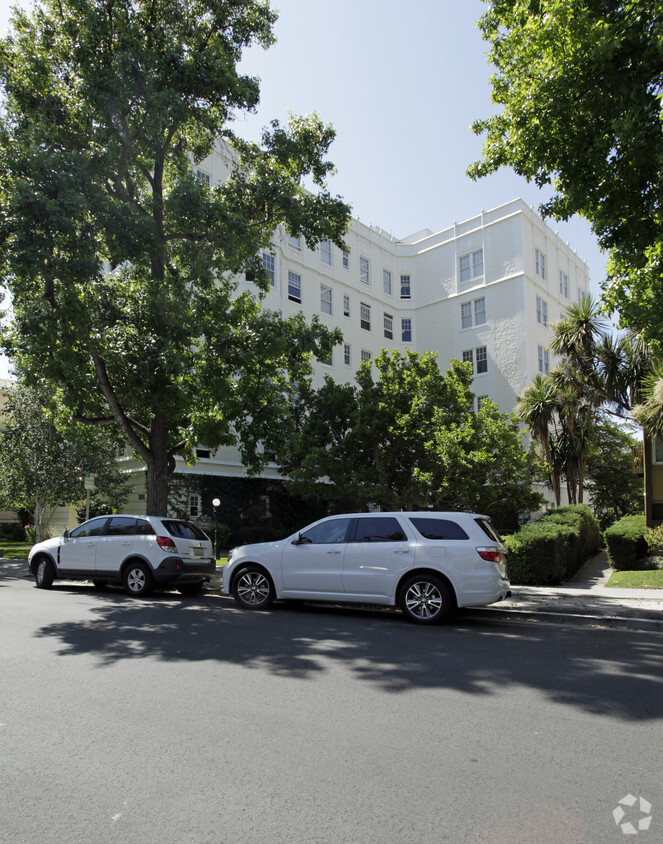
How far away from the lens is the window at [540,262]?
37.2 m

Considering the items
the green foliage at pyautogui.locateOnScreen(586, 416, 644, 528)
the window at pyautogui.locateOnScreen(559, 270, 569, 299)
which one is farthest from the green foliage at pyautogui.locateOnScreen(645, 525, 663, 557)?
the window at pyautogui.locateOnScreen(559, 270, 569, 299)

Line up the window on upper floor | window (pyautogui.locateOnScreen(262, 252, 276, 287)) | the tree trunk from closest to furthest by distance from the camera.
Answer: the tree trunk
window (pyautogui.locateOnScreen(262, 252, 276, 287))
the window on upper floor

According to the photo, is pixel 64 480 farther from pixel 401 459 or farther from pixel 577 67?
pixel 577 67

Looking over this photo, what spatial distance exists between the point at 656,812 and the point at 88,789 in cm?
313

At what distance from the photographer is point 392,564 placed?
893 centimetres

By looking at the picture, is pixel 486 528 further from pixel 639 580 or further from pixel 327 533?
pixel 639 580

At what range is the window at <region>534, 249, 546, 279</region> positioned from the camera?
3717cm

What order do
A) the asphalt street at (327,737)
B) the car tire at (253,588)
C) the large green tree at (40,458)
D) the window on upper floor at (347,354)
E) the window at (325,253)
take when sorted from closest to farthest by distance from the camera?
the asphalt street at (327,737) → the car tire at (253,588) → the large green tree at (40,458) → the window at (325,253) → the window on upper floor at (347,354)

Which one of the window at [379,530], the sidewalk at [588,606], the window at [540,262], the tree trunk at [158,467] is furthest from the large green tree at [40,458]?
the window at [540,262]

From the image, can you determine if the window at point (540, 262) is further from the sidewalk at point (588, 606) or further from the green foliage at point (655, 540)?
the sidewalk at point (588, 606)

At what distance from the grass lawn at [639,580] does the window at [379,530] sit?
20.5 ft

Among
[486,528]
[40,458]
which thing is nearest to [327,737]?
[486,528]

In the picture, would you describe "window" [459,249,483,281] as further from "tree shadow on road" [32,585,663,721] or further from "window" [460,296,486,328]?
"tree shadow on road" [32,585,663,721]

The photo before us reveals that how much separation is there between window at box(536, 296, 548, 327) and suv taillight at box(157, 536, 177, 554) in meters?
30.0
